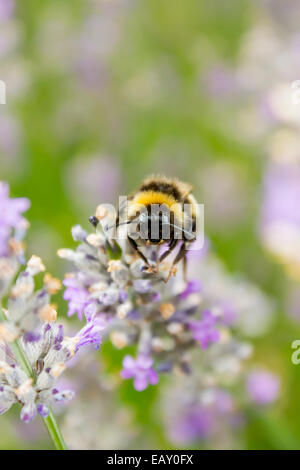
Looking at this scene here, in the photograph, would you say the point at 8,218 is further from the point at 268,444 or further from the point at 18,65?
the point at 18,65

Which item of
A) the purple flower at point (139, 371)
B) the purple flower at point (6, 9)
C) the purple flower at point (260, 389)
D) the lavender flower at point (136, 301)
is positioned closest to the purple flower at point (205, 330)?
the lavender flower at point (136, 301)

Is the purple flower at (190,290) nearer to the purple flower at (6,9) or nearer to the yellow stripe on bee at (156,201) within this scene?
the yellow stripe on bee at (156,201)

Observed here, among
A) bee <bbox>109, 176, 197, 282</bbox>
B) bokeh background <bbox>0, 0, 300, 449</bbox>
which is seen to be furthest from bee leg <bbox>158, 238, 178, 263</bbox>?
bokeh background <bbox>0, 0, 300, 449</bbox>

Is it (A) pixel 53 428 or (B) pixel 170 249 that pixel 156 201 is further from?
(A) pixel 53 428

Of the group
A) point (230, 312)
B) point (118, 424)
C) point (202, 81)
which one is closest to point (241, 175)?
point (202, 81)

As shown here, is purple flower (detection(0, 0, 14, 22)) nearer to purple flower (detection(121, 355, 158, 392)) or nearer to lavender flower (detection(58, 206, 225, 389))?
lavender flower (detection(58, 206, 225, 389))

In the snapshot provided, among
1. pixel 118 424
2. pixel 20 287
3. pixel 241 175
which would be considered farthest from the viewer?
pixel 241 175
